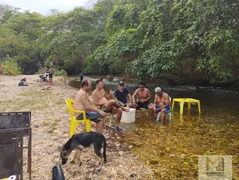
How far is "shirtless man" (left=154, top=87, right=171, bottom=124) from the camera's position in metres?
6.70

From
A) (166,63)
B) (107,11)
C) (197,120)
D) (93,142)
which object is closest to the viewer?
(93,142)

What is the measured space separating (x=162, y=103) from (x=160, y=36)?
4363mm

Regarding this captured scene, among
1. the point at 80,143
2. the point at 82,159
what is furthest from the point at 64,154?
the point at 82,159

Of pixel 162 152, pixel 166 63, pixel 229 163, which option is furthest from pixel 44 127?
pixel 166 63

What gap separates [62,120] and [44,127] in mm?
897

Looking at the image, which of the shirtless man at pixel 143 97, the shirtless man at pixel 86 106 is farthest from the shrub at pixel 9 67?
the shirtless man at pixel 86 106

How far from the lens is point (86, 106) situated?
4734 mm

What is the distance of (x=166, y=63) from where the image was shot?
363 inches

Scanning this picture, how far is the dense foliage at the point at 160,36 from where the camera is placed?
7.20m

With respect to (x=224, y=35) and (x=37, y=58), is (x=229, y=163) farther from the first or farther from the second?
(x=37, y=58)

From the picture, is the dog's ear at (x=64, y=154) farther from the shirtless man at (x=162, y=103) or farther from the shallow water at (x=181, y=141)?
the shirtless man at (x=162, y=103)

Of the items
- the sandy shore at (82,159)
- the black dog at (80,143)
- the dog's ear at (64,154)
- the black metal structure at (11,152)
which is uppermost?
the black metal structure at (11,152)

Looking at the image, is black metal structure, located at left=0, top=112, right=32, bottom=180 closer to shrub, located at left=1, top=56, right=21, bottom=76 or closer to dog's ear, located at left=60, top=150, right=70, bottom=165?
dog's ear, located at left=60, top=150, right=70, bottom=165

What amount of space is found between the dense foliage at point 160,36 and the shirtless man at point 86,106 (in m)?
4.23
